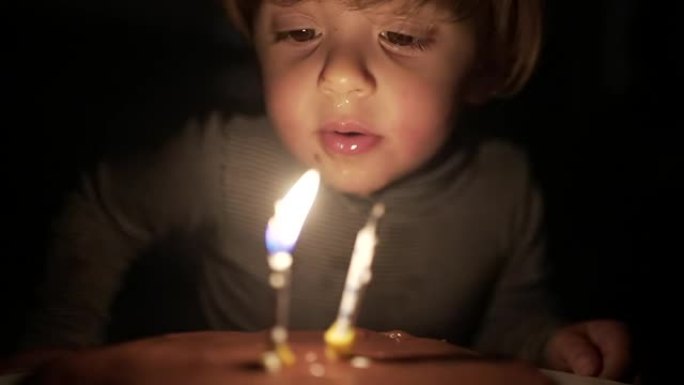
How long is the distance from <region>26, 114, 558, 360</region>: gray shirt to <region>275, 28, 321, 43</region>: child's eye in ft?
0.25

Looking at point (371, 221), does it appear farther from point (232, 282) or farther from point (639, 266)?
point (639, 266)

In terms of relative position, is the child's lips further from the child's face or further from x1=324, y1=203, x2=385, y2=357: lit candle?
x1=324, y1=203, x2=385, y2=357: lit candle

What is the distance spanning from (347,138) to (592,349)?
285mm

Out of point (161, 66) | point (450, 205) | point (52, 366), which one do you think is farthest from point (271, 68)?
point (52, 366)

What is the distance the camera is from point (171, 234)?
0.88m

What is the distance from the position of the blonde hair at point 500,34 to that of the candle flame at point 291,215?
0.16 metres

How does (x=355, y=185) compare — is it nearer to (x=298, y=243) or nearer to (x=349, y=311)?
(x=298, y=243)

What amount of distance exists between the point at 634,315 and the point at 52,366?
1.74 feet

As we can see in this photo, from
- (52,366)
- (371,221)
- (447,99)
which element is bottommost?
(52,366)

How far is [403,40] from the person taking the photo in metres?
0.83

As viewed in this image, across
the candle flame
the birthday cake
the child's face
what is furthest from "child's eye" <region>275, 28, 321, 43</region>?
the birthday cake

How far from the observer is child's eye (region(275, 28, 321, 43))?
0.83m

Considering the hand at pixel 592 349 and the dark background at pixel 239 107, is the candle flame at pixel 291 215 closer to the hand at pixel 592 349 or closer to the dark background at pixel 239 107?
the dark background at pixel 239 107

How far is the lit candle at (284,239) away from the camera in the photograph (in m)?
0.64
